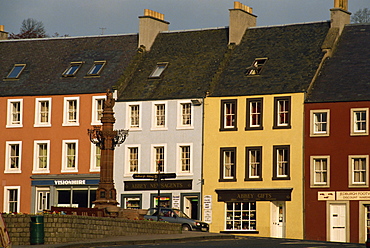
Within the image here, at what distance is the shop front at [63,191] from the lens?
220 ft

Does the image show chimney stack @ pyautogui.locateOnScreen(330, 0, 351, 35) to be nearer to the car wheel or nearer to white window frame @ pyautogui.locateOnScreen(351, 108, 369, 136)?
white window frame @ pyautogui.locateOnScreen(351, 108, 369, 136)

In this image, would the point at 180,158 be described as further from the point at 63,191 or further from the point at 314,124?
the point at 314,124

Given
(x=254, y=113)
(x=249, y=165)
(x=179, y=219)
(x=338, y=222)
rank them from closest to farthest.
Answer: (x=179, y=219)
(x=338, y=222)
(x=249, y=165)
(x=254, y=113)

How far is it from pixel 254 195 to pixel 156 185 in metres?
6.97

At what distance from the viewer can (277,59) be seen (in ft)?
214

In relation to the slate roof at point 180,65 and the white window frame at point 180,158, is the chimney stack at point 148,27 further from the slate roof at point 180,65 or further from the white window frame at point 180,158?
the white window frame at point 180,158

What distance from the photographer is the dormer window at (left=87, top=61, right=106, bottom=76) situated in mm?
69506

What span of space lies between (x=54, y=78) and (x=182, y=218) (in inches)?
694

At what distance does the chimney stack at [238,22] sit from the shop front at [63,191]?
42.7ft

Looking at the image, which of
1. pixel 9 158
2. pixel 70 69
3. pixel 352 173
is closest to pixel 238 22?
pixel 70 69

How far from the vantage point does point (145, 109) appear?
2618 inches

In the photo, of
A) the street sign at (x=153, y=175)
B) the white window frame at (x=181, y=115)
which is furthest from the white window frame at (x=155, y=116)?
the street sign at (x=153, y=175)

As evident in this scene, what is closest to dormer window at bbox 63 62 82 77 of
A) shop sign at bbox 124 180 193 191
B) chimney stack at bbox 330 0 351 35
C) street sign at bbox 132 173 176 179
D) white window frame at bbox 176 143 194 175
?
shop sign at bbox 124 180 193 191

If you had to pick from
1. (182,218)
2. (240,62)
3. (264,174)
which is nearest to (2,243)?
(182,218)
